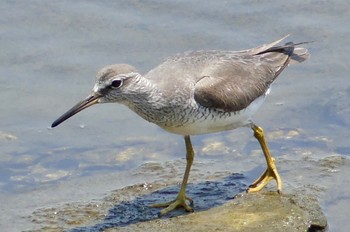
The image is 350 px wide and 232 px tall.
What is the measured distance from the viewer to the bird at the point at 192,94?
8.13 meters

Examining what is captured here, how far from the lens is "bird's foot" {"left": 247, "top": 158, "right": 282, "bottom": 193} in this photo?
8867 mm

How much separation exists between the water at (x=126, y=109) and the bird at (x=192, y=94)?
0.78 m

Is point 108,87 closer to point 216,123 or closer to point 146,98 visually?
point 146,98

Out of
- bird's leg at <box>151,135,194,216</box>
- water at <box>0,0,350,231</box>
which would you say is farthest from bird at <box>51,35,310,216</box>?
water at <box>0,0,350,231</box>

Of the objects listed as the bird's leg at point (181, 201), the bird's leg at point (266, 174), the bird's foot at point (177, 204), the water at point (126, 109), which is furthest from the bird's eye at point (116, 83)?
the bird's leg at point (266, 174)

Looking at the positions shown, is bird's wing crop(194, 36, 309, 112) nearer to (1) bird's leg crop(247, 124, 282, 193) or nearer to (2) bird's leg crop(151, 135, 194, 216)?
(1) bird's leg crop(247, 124, 282, 193)

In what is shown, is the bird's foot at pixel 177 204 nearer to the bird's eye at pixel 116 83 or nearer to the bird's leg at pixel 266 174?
the bird's leg at pixel 266 174

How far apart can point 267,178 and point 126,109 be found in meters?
2.52

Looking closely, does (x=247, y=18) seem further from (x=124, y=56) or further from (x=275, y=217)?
(x=275, y=217)

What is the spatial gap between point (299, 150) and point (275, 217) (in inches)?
79.7

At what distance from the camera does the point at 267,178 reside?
9023 mm

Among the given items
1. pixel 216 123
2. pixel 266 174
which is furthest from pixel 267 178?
pixel 216 123

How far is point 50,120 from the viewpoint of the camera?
10.4 meters

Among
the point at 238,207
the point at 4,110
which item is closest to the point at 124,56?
the point at 4,110
